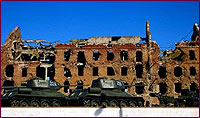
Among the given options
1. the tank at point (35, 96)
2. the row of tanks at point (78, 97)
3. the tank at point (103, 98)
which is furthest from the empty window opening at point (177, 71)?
the tank at point (35, 96)

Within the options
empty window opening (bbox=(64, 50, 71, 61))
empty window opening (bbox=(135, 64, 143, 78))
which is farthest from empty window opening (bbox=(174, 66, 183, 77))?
empty window opening (bbox=(64, 50, 71, 61))

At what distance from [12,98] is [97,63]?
17.8m

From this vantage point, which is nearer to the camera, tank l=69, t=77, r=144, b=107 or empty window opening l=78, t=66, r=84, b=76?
tank l=69, t=77, r=144, b=107

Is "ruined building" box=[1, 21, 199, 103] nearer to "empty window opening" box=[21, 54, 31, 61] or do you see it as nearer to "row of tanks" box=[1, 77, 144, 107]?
"empty window opening" box=[21, 54, 31, 61]

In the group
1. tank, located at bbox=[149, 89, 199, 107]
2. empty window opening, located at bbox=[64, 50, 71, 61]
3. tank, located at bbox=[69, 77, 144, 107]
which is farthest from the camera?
empty window opening, located at bbox=[64, 50, 71, 61]

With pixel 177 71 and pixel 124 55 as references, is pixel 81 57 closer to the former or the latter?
pixel 124 55

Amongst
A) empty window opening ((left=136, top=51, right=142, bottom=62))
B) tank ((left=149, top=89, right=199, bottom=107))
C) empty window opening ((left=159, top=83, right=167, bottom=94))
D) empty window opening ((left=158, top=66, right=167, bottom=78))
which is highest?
empty window opening ((left=136, top=51, right=142, bottom=62))

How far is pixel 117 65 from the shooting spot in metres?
42.0

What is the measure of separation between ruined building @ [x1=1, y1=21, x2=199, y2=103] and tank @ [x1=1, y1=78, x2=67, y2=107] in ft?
42.1

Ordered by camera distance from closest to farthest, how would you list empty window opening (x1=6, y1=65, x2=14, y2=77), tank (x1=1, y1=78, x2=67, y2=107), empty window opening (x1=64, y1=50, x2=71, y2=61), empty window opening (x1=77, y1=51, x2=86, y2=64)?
1. tank (x1=1, y1=78, x2=67, y2=107)
2. empty window opening (x1=64, y1=50, x2=71, y2=61)
3. empty window opening (x1=77, y1=51, x2=86, y2=64)
4. empty window opening (x1=6, y1=65, x2=14, y2=77)

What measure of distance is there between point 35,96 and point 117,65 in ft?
57.5

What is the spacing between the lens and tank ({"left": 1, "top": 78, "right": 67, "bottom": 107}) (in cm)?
2605

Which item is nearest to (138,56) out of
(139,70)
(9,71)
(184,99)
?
(139,70)

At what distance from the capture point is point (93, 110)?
23125mm
